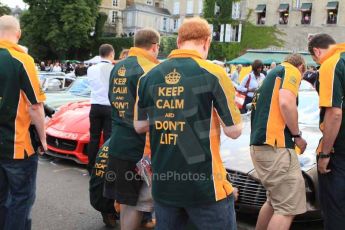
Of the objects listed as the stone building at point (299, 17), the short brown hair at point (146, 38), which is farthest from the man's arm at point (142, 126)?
the stone building at point (299, 17)

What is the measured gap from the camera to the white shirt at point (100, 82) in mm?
5871

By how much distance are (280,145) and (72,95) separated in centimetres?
702

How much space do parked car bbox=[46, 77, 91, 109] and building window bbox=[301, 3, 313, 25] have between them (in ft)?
167

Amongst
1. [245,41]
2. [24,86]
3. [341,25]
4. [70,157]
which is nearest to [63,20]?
[245,41]

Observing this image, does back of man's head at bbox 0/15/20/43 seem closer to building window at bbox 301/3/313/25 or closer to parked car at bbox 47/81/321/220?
parked car at bbox 47/81/321/220

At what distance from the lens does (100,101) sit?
5855mm

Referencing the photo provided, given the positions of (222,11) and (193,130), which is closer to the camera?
(193,130)

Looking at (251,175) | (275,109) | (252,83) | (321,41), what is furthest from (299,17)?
(275,109)

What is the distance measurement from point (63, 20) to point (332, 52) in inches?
2117

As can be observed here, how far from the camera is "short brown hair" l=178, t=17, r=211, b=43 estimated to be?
9.08 ft

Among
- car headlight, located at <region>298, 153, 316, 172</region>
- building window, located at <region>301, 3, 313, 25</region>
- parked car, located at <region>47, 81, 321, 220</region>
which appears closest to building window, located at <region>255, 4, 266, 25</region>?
building window, located at <region>301, 3, 313, 25</region>

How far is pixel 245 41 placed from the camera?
2249 inches

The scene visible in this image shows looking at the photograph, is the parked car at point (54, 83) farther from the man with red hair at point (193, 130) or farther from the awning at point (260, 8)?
the awning at point (260, 8)

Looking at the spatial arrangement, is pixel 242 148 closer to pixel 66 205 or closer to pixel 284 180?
pixel 284 180
